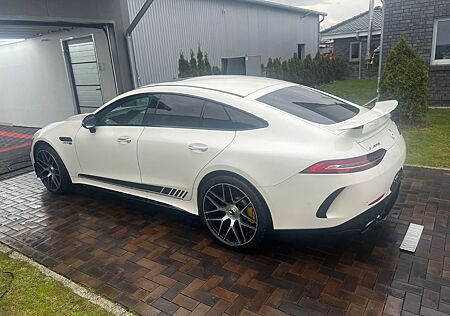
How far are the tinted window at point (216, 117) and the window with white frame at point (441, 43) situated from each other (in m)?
8.37

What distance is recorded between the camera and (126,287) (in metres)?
2.73

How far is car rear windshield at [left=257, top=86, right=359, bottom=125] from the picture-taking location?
2.92m

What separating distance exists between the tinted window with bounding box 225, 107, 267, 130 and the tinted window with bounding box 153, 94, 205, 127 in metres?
0.34

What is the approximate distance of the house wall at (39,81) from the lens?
9.23 metres

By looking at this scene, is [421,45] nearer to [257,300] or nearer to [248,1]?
[248,1]

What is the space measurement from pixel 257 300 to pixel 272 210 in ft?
2.24

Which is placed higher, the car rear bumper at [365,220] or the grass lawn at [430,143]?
the car rear bumper at [365,220]

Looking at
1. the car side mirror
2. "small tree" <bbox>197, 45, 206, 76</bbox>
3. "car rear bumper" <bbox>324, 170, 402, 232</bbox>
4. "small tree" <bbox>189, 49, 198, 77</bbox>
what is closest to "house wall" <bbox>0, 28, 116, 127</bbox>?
"small tree" <bbox>189, 49, 198, 77</bbox>

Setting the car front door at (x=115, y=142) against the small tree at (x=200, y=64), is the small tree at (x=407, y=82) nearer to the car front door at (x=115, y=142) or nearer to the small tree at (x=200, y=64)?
the car front door at (x=115, y=142)

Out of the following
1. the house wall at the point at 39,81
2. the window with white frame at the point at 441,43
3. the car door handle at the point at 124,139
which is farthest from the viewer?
the house wall at the point at 39,81

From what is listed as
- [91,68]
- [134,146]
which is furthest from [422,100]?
[91,68]

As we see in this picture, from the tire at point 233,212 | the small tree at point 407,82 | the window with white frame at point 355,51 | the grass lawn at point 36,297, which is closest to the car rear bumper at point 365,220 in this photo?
the tire at point 233,212

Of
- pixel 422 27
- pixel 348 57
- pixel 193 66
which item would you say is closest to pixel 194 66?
pixel 193 66

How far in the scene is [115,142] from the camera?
12.4ft
